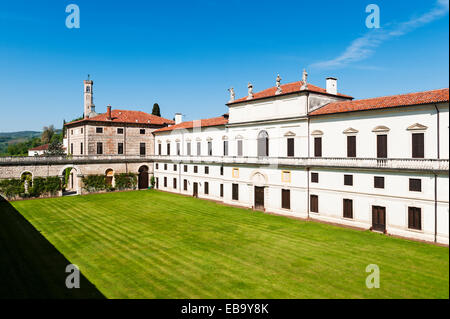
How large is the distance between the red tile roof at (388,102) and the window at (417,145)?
90.4 inches

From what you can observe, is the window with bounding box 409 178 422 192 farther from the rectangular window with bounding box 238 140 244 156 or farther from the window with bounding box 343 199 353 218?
the rectangular window with bounding box 238 140 244 156

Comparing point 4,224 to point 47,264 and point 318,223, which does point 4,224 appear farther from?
point 318,223

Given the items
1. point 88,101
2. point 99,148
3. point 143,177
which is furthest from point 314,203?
point 88,101

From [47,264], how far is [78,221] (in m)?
11.3

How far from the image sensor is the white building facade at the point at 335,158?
21.9 metres

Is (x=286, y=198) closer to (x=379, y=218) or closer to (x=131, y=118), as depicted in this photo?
(x=379, y=218)

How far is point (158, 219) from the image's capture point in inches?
1182

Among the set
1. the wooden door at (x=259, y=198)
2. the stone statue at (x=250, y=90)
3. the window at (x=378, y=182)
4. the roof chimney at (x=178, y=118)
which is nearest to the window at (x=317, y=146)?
the window at (x=378, y=182)

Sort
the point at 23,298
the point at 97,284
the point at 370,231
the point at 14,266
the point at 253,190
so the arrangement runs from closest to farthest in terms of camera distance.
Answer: the point at 23,298 → the point at 97,284 → the point at 14,266 → the point at 370,231 → the point at 253,190

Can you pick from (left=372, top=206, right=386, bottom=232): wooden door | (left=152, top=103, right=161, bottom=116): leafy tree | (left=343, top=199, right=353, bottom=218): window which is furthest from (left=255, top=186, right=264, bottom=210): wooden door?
(left=152, top=103, right=161, bottom=116): leafy tree

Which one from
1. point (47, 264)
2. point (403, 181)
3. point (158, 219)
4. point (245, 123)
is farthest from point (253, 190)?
point (47, 264)

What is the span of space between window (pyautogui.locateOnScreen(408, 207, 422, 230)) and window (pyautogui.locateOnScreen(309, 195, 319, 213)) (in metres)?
7.82

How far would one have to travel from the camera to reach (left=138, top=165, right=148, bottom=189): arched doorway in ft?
173
